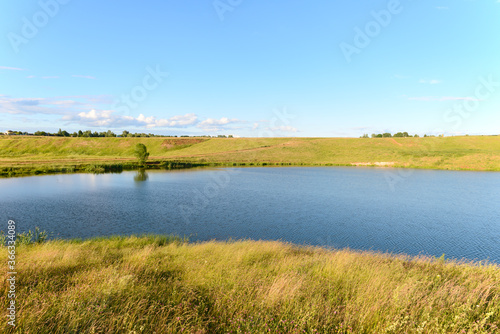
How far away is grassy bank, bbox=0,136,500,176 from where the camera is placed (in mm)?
78938

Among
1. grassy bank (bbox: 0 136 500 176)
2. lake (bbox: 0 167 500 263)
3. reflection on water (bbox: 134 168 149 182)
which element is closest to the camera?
lake (bbox: 0 167 500 263)

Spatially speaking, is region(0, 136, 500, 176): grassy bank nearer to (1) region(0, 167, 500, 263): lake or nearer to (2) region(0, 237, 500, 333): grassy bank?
(1) region(0, 167, 500, 263): lake

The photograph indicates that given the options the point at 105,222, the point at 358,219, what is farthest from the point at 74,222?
the point at 358,219

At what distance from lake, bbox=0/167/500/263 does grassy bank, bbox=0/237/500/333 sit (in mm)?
9556

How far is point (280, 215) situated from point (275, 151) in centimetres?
8225

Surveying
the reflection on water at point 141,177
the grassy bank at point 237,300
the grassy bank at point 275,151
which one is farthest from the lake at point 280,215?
the grassy bank at point 275,151

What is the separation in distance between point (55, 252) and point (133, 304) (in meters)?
6.76

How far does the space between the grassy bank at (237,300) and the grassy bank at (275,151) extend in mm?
69632

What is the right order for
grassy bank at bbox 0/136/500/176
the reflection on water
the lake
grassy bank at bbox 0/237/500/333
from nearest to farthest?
grassy bank at bbox 0/237/500/333 < the lake < the reflection on water < grassy bank at bbox 0/136/500/176

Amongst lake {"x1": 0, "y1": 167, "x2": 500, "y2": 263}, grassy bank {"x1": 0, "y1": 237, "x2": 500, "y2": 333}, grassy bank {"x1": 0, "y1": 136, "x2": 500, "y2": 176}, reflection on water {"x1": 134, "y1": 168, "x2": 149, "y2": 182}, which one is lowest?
A: lake {"x1": 0, "y1": 167, "x2": 500, "y2": 263}

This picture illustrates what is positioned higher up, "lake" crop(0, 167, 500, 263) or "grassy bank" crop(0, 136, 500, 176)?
"grassy bank" crop(0, 136, 500, 176)

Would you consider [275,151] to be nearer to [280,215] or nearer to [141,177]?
[141,177]

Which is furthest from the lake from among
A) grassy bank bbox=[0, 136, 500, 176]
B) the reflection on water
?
grassy bank bbox=[0, 136, 500, 176]

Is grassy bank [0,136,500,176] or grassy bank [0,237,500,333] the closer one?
grassy bank [0,237,500,333]
